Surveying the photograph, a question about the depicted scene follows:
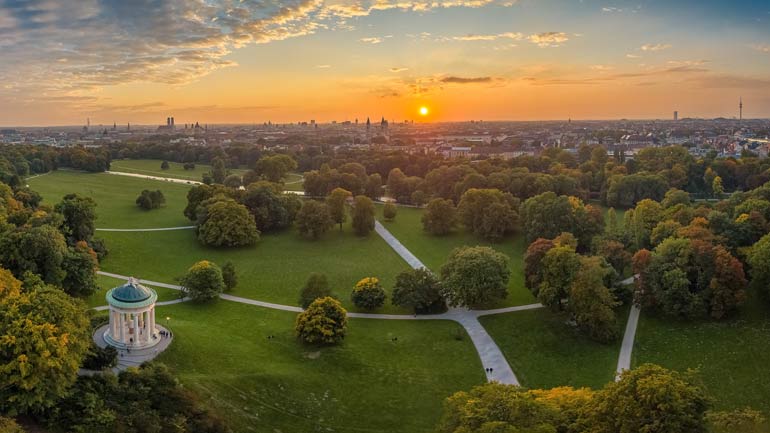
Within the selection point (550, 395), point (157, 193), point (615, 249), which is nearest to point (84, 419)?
point (550, 395)

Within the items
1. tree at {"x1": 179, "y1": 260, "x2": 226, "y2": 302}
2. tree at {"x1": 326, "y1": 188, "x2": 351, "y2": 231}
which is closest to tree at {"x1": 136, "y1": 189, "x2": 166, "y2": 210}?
tree at {"x1": 326, "y1": 188, "x2": 351, "y2": 231}

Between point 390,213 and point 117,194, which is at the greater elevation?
point 117,194

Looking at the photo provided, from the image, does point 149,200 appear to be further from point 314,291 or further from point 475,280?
point 475,280

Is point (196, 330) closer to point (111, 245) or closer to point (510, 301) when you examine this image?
point (510, 301)

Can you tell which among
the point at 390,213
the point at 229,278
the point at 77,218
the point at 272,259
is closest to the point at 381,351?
the point at 229,278

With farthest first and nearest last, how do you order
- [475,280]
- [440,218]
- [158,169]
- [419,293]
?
[158,169] < [440,218] < [419,293] < [475,280]

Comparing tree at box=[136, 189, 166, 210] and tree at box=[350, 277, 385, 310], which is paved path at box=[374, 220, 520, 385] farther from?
tree at box=[136, 189, 166, 210]
